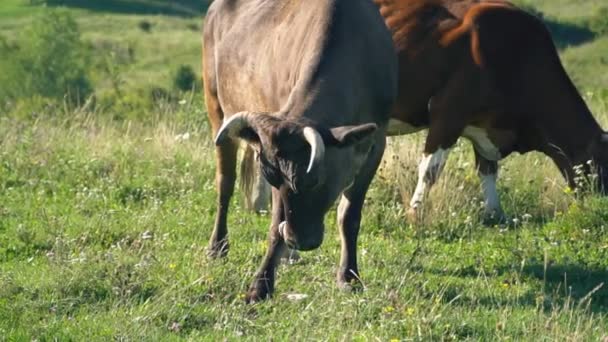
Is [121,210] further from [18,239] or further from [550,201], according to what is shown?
[550,201]

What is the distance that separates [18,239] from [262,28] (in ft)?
8.33

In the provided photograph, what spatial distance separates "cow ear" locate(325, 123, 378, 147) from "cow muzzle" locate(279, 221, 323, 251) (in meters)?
0.56

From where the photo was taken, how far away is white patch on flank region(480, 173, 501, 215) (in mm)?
11199

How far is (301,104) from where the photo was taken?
8031 mm

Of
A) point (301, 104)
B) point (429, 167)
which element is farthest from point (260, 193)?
point (301, 104)

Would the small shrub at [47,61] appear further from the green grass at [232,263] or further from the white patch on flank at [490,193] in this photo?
the white patch on flank at [490,193]

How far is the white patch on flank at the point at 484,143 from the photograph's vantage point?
37.2ft

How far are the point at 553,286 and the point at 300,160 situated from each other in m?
2.39

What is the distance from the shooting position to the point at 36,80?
57.8 m

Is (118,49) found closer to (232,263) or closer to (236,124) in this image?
(232,263)

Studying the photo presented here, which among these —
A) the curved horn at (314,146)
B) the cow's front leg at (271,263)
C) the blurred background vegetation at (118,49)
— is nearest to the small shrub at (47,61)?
the blurred background vegetation at (118,49)

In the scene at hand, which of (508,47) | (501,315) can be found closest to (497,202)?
(508,47)

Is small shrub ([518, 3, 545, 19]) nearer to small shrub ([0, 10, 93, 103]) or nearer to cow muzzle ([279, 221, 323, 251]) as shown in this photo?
cow muzzle ([279, 221, 323, 251])

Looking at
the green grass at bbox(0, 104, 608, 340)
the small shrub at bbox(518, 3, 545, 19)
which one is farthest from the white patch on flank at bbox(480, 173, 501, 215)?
the small shrub at bbox(518, 3, 545, 19)
